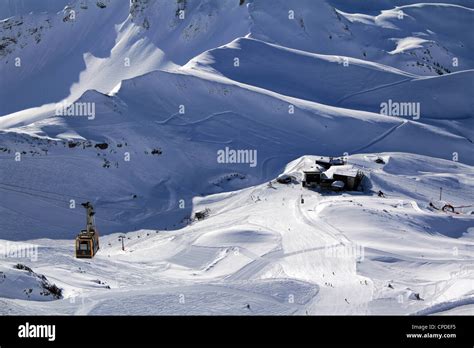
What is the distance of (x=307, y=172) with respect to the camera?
3869 centimetres

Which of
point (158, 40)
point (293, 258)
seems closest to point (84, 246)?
point (293, 258)

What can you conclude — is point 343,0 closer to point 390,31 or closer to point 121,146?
point 390,31

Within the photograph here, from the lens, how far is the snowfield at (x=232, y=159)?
21.7 meters

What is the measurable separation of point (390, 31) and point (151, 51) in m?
28.3

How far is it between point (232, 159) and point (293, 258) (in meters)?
18.1

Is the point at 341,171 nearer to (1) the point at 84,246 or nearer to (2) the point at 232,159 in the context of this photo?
(2) the point at 232,159

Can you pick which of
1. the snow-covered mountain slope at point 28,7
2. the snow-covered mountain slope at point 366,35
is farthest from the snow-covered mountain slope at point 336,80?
the snow-covered mountain slope at point 28,7

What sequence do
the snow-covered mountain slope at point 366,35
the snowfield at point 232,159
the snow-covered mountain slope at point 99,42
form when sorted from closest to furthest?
the snowfield at point 232,159
the snow-covered mountain slope at point 99,42
the snow-covered mountain slope at point 366,35

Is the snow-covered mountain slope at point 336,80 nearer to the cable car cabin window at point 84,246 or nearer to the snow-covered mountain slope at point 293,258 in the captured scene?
the snow-covered mountain slope at point 293,258

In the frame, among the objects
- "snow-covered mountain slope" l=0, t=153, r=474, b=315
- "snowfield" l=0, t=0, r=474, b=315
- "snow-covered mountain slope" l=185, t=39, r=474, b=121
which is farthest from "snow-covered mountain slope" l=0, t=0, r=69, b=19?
"snow-covered mountain slope" l=0, t=153, r=474, b=315

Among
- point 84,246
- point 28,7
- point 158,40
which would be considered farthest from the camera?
point 28,7

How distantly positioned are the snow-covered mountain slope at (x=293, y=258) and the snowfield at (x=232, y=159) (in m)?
0.11

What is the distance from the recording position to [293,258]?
27.3 metres

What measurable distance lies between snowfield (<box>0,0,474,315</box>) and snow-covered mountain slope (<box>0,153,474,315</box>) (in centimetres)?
11
